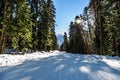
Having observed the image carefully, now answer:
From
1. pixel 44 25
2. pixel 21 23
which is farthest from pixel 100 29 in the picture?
pixel 44 25

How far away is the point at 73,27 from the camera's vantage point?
3585 inches

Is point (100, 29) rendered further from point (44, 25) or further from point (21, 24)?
point (44, 25)

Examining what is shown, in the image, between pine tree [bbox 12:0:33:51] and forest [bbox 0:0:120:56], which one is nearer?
forest [bbox 0:0:120:56]

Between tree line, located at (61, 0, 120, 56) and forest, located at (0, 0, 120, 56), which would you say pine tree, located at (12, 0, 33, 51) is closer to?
forest, located at (0, 0, 120, 56)

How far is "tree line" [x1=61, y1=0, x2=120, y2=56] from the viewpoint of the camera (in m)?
31.7

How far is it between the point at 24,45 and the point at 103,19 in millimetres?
18725

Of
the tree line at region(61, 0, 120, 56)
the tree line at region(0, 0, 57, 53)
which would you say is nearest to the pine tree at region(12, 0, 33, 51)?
the tree line at region(0, 0, 57, 53)

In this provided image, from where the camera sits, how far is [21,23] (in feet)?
119

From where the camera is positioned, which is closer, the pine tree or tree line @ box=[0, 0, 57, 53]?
tree line @ box=[0, 0, 57, 53]

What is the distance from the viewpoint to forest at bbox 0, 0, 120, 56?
3017 centimetres

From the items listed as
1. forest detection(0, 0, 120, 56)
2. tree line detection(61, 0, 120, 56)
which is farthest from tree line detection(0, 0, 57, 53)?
tree line detection(61, 0, 120, 56)

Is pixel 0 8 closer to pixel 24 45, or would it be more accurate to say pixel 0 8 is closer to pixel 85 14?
pixel 24 45

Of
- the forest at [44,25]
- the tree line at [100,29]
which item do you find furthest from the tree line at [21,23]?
the tree line at [100,29]

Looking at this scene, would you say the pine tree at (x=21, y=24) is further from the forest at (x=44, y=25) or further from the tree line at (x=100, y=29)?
the tree line at (x=100, y=29)
